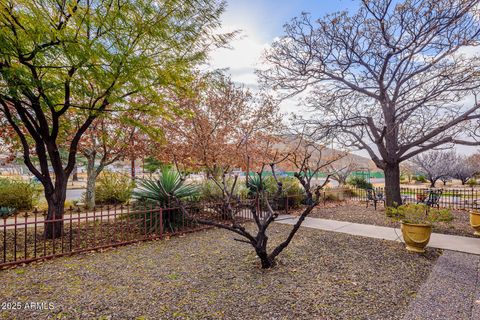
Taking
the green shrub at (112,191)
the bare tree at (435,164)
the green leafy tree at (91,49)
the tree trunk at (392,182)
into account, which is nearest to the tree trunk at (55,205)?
the green leafy tree at (91,49)

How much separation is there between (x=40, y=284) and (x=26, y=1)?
15.4 feet

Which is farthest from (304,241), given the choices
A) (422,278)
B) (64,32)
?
(64,32)

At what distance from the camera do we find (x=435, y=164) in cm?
2820

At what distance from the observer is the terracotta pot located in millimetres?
5422

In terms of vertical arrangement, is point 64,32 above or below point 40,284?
above

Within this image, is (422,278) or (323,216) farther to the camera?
(323,216)

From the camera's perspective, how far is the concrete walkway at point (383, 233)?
597 centimetres

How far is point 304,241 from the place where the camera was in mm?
6387

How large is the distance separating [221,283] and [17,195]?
37.4 feet

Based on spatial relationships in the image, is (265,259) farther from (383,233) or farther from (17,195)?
(17,195)

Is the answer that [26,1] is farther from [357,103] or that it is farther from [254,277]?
[357,103]

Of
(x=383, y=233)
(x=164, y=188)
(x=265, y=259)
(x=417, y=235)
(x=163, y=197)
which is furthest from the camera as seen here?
(x=164, y=188)

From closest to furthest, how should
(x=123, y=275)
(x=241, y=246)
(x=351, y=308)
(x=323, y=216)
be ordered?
(x=351, y=308)
(x=123, y=275)
(x=241, y=246)
(x=323, y=216)

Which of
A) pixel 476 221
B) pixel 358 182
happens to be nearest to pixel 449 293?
pixel 476 221
